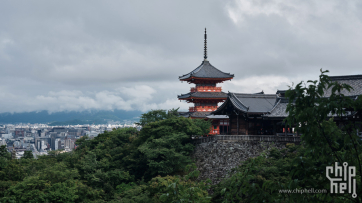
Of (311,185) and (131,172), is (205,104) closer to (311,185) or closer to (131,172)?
(131,172)

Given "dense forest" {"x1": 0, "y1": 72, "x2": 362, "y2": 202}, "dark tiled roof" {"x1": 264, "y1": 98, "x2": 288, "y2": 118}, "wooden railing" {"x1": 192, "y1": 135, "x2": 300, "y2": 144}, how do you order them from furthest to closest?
"dark tiled roof" {"x1": 264, "y1": 98, "x2": 288, "y2": 118} → "wooden railing" {"x1": 192, "y1": 135, "x2": 300, "y2": 144} → "dense forest" {"x1": 0, "y1": 72, "x2": 362, "y2": 202}

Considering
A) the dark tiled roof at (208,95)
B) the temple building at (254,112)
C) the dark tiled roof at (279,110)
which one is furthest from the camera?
the dark tiled roof at (208,95)

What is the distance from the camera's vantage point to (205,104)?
4628cm

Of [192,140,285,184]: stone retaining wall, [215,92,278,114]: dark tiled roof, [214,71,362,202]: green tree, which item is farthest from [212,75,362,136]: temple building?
[214,71,362,202]: green tree

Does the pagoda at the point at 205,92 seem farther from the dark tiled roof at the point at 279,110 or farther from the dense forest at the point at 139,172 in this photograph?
the dark tiled roof at the point at 279,110

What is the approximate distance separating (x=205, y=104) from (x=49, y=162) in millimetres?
22064

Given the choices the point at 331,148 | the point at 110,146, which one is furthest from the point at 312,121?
the point at 110,146

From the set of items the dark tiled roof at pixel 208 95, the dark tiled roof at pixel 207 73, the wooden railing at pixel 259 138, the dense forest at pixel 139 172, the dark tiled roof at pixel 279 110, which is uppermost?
the dark tiled roof at pixel 207 73

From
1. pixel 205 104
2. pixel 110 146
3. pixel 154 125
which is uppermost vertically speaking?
pixel 205 104

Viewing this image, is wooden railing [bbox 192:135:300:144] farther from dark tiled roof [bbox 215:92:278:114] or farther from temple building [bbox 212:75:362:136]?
dark tiled roof [bbox 215:92:278:114]

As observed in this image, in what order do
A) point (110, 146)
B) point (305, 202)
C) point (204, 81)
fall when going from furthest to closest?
1. point (204, 81)
2. point (110, 146)
3. point (305, 202)

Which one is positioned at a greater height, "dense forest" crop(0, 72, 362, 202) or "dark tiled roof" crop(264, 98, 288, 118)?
"dark tiled roof" crop(264, 98, 288, 118)

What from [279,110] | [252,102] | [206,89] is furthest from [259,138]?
[206,89]

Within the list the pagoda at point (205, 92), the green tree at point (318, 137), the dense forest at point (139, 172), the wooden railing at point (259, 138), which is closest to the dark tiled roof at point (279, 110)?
the wooden railing at point (259, 138)
